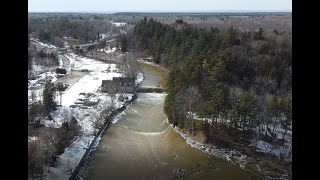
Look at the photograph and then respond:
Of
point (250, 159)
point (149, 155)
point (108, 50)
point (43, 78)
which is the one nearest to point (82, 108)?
point (149, 155)

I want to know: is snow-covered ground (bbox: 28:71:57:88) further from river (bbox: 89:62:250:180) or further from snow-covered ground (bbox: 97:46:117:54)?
snow-covered ground (bbox: 97:46:117:54)

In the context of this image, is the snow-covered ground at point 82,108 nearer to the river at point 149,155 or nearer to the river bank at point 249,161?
the river at point 149,155

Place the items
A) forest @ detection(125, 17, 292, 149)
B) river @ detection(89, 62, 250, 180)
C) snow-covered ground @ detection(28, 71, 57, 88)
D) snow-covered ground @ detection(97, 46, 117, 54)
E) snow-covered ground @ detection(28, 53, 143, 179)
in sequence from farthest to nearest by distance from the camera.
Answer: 1. snow-covered ground @ detection(97, 46, 117, 54)
2. snow-covered ground @ detection(28, 71, 57, 88)
3. forest @ detection(125, 17, 292, 149)
4. snow-covered ground @ detection(28, 53, 143, 179)
5. river @ detection(89, 62, 250, 180)

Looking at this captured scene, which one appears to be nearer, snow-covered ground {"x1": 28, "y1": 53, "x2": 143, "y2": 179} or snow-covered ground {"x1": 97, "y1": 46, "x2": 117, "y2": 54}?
snow-covered ground {"x1": 28, "y1": 53, "x2": 143, "y2": 179}

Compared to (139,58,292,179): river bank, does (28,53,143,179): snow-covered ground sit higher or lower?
higher

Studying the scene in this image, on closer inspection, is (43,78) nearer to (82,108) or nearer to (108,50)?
(82,108)

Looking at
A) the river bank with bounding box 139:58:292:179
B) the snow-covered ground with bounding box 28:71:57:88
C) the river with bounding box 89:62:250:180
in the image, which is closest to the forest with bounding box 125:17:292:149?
the river bank with bounding box 139:58:292:179
